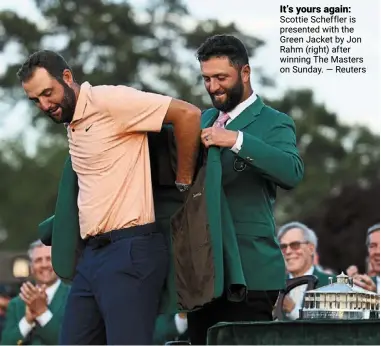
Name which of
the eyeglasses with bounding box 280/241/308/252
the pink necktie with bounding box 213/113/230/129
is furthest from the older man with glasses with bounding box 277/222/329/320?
the pink necktie with bounding box 213/113/230/129

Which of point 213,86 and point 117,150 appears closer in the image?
point 117,150

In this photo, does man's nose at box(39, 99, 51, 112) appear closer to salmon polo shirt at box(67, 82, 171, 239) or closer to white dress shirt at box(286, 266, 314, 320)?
salmon polo shirt at box(67, 82, 171, 239)

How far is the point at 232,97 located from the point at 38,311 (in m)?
4.50

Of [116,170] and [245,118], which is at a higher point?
[245,118]

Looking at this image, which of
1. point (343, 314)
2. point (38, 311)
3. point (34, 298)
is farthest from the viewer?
point (38, 311)

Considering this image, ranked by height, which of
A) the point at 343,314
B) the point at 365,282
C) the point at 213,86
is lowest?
the point at 365,282

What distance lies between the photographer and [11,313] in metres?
9.87

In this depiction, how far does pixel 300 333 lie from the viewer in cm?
436

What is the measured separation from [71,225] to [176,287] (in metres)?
0.50

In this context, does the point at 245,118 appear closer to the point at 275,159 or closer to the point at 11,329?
the point at 275,159

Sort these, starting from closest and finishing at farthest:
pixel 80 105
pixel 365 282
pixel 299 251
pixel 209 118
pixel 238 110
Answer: pixel 80 105, pixel 238 110, pixel 209 118, pixel 365 282, pixel 299 251

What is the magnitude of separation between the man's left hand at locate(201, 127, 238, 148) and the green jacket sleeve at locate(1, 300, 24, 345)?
4.76 m

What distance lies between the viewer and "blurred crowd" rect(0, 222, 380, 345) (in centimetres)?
927

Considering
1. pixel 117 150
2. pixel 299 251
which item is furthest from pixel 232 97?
pixel 299 251
